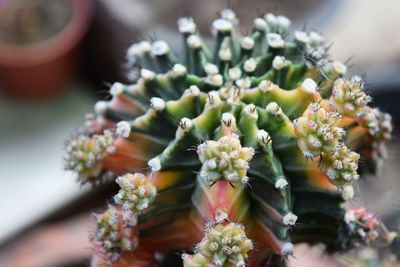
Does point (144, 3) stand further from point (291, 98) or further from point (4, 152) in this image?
point (291, 98)

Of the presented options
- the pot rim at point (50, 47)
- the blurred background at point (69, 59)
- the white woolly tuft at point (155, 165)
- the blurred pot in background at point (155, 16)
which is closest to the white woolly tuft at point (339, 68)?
the white woolly tuft at point (155, 165)

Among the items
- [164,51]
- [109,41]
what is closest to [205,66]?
[164,51]

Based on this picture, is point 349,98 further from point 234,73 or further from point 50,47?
point 50,47

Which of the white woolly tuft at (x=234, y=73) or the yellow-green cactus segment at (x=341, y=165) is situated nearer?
the yellow-green cactus segment at (x=341, y=165)

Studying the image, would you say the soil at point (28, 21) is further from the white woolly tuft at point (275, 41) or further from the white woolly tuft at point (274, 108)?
the white woolly tuft at point (274, 108)

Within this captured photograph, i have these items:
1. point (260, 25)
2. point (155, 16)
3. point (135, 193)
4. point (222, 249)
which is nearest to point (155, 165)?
point (135, 193)

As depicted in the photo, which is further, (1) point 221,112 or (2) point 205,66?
(2) point 205,66

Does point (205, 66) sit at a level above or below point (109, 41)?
below
